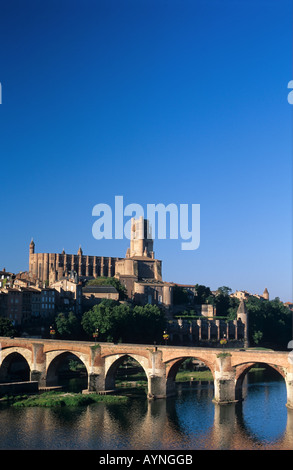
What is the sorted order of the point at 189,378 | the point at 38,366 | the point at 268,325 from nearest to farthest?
1. the point at 38,366
2. the point at 189,378
3. the point at 268,325

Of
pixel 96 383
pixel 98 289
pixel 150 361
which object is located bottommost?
pixel 96 383

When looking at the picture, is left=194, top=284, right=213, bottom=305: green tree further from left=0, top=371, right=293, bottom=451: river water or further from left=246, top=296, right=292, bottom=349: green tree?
left=0, top=371, right=293, bottom=451: river water

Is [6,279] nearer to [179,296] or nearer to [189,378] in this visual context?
[179,296]

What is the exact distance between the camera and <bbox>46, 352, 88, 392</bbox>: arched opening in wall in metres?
60.9

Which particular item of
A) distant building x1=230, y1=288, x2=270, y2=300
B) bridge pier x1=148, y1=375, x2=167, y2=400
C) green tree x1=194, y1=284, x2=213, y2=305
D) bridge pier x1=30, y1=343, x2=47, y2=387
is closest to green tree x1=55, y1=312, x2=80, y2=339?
bridge pier x1=30, y1=343, x2=47, y2=387

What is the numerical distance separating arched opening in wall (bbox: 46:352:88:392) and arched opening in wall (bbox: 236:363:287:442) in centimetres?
1823

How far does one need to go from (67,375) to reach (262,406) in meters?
28.1

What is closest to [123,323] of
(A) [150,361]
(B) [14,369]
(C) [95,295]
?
(C) [95,295]

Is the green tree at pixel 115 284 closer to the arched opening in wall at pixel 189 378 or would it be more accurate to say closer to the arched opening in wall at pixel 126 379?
the arched opening in wall at pixel 189 378

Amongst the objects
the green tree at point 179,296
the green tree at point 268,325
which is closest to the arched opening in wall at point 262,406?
the green tree at point 268,325

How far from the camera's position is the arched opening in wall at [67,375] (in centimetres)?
6088

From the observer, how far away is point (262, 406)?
51.5m

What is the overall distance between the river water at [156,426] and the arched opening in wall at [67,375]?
10401mm
